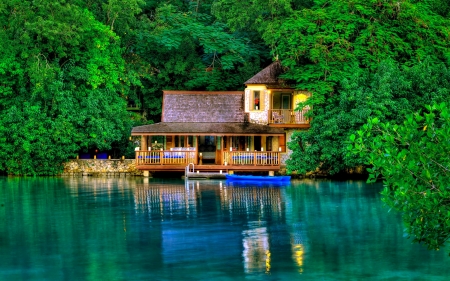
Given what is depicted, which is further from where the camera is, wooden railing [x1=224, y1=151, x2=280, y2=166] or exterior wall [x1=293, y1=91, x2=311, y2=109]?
exterior wall [x1=293, y1=91, x2=311, y2=109]

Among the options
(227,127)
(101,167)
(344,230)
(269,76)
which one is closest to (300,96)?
(269,76)

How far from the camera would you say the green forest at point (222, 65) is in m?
41.9

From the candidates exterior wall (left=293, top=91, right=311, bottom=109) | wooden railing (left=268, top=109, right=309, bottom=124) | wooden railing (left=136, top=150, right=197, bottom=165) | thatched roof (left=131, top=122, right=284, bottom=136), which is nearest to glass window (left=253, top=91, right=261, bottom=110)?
wooden railing (left=268, top=109, right=309, bottom=124)

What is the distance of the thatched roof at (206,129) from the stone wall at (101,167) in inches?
106

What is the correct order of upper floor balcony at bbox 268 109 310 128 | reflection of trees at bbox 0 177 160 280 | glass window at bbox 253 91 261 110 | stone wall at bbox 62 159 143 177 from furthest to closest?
1. glass window at bbox 253 91 261 110
2. stone wall at bbox 62 159 143 177
3. upper floor balcony at bbox 268 109 310 128
4. reflection of trees at bbox 0 177 160 280

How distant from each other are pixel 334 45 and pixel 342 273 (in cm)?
2693

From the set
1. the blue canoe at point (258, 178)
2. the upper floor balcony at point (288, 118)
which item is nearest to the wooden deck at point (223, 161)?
the upper floor balcony at point (288, 118)

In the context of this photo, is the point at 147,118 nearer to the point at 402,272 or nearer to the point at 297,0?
the point at 297,0

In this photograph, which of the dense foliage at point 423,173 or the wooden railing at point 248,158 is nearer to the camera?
the dense foliage at point 423,173

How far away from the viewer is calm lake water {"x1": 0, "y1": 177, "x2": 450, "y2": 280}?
1778 centimetres

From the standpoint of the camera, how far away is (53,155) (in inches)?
1800

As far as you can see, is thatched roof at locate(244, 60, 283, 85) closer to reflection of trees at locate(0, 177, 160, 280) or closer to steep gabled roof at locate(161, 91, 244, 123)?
steep gabled roof at locate(161, 91, 244, 123)

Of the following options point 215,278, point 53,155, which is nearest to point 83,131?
point 53,155

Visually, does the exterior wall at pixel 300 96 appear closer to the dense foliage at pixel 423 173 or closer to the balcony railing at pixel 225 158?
the balcony railing at pixel 225 158
